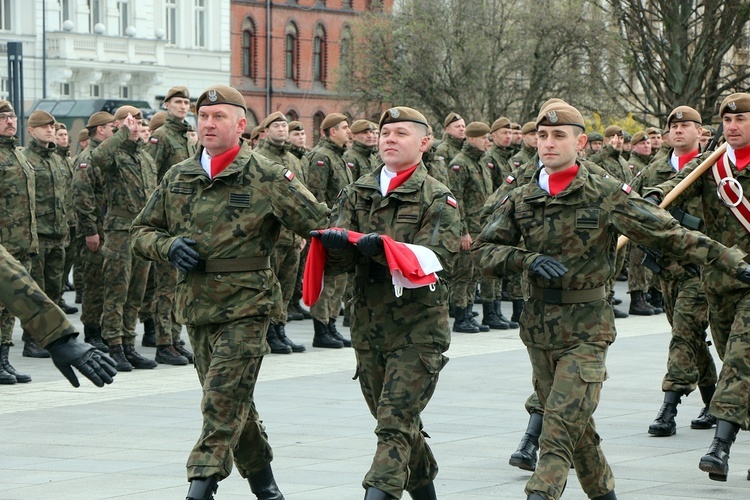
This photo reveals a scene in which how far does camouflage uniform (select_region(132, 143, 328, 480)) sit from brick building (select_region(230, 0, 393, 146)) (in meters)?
60.4

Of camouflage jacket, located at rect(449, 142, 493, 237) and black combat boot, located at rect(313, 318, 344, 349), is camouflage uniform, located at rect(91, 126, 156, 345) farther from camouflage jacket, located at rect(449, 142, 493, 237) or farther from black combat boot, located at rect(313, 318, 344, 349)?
camouflage jacket, located at rect(449, 142, 493, 237)

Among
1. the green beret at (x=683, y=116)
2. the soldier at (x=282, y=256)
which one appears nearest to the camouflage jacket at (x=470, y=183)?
the soldier at (x=282, y=256)

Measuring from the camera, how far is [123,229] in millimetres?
14008

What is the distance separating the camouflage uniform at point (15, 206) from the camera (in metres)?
13.5

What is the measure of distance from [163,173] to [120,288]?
1315 mm

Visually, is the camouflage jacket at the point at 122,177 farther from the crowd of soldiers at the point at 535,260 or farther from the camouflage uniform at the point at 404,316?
the camouflage uniform at the point at 404,316

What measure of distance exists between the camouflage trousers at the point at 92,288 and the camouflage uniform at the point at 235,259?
23.1ft

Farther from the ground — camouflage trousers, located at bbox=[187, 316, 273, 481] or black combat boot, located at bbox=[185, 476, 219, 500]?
camouflage trousers, located at bbox=[187, 316, 273, 481]

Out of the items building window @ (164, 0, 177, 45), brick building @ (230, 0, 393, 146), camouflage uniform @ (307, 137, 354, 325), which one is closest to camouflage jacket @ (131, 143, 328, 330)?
camouflage uniform @ (307, 137, 354, 325)

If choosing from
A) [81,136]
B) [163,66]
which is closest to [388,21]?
[163,66]

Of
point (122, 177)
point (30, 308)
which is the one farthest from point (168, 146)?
point (30, 308)

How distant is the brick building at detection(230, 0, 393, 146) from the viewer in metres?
69.7

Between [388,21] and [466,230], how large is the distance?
3323 centimetres

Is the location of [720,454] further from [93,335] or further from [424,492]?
[93,335]
